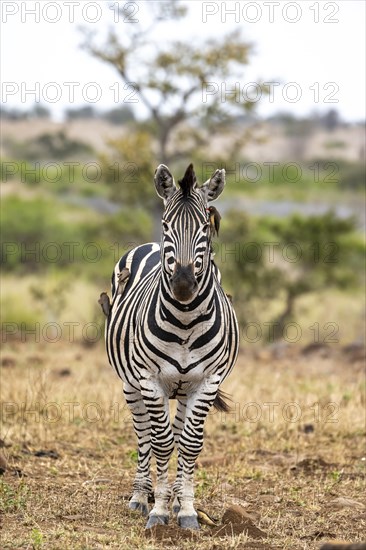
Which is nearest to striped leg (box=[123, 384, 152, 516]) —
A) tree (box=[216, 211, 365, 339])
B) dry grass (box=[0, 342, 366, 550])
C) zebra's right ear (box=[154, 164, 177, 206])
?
dry grass (box=[0, 342, 366, 550])

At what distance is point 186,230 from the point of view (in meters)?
5.39

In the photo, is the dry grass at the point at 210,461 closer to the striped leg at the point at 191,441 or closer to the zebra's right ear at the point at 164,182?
the striped leg at the point at 191,441

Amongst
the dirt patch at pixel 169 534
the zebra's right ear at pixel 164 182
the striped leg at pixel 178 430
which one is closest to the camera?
the dirt patch at pixel 169 534

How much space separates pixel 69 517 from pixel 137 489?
75 centimetres

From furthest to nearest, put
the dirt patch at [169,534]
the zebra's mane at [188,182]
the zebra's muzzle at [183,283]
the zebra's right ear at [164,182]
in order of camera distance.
A: the zebra's right ear at [164,182], the zebra's mane at [188,182], the dirt patch at [169,534], the zebra's muzzle at [183,283]

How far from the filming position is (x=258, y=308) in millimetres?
17797

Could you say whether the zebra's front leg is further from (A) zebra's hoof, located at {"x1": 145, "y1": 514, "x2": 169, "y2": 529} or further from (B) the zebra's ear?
(B) the zebra's ear

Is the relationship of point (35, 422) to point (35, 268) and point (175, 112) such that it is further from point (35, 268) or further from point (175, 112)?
point (35, 268)

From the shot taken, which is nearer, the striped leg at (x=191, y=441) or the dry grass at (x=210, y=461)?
the dry grass at (x=210, y=461)

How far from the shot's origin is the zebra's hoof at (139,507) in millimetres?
6258

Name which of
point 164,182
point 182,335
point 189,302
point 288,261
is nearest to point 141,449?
point 182,335

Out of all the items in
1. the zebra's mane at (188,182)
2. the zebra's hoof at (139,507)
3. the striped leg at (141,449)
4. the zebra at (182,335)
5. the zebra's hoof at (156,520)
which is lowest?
the zebra's hoof at (139,507)

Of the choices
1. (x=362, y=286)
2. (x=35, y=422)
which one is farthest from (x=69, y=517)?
(x=362, y=286)

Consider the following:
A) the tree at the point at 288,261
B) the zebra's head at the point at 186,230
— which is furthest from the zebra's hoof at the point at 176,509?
the tree at the point at 288,261
